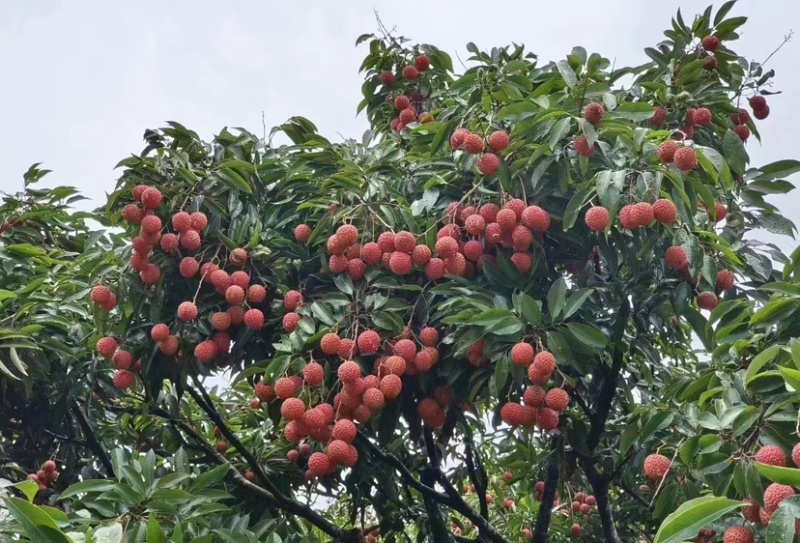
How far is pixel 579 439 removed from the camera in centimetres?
258

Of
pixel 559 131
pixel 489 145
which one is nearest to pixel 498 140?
pixel 489 145

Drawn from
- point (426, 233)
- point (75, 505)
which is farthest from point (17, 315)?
point (426, 233)

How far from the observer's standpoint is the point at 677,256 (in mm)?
2211

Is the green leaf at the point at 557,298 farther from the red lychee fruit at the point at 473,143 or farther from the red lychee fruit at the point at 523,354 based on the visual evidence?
Result: the red lychee fruit at the point at 473,143

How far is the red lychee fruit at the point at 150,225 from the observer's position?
247 cm

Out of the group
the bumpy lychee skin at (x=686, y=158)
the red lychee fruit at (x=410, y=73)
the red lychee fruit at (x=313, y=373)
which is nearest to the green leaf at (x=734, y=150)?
the bumpy lychee skin at (x=686, y=158)

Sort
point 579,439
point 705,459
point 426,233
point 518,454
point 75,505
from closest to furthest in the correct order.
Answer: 1. point 705,459
2. point 75,505
3. point 426,233
4. point 579,439
5. point 518,454

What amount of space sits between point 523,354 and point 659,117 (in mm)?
1013

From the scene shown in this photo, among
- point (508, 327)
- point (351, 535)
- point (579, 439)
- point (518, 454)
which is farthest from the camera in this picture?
point (518, 454)

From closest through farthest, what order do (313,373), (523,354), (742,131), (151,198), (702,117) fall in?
1. (523,354)
2. (313,373)
3. (151,198)
4. (702,117)
5. (742,131)

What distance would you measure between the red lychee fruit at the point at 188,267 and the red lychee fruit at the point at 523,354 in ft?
3.23

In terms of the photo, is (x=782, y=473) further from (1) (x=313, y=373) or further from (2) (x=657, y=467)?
(1) (x=313, y=373)

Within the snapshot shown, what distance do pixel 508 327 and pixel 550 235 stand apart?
48 cm

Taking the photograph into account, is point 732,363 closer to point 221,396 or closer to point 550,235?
point 550,235
